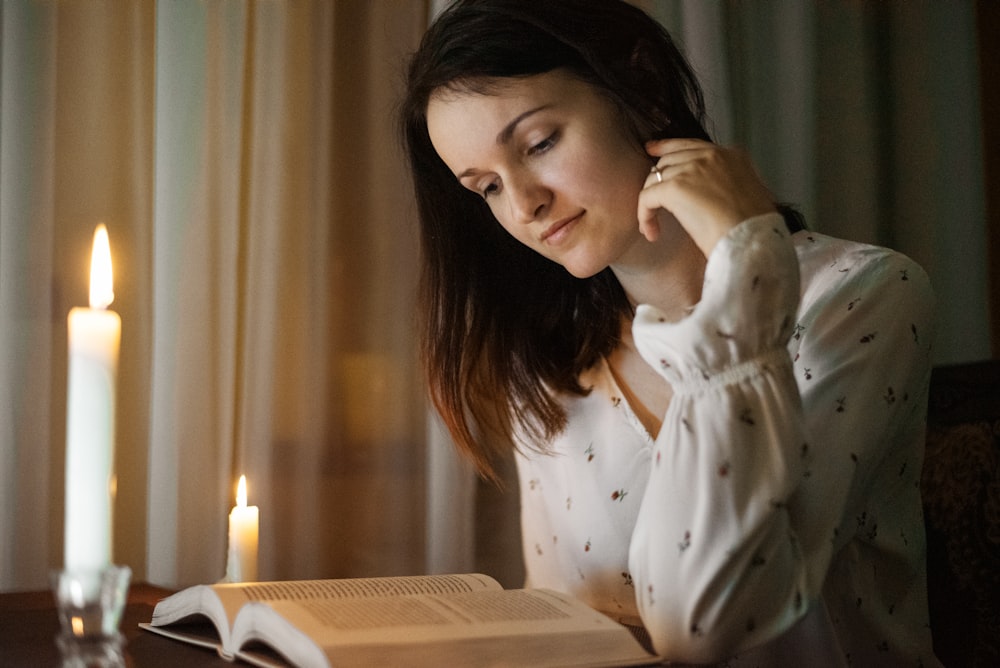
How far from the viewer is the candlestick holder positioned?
0.44 meters

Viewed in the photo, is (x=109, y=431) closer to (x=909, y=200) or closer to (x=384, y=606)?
(x=384, y=606)

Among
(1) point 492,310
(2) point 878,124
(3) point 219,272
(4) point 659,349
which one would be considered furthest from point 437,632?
(2) point 878,124

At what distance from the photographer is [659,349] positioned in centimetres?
84

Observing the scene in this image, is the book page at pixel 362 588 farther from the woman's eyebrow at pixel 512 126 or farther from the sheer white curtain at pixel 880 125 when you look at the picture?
the sheer white curtain at pixel 880 125

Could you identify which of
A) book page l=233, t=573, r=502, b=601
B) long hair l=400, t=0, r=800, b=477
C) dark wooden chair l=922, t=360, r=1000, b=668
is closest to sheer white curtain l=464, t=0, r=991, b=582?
dark wooden chair l=922, t=360, r=1000, b=668

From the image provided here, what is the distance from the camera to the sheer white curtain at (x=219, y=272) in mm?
1449

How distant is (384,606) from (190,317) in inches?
35.0

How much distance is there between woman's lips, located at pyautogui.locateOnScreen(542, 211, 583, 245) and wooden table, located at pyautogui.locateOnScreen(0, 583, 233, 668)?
548 mm

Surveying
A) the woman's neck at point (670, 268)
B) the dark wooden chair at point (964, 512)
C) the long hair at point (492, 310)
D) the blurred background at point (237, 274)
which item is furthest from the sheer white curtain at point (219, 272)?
the dark wooden chair at point (964, 512)

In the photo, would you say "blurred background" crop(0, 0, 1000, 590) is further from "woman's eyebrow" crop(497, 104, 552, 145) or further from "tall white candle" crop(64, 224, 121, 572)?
"tall white candle" crop(64, 224, 121, 572)

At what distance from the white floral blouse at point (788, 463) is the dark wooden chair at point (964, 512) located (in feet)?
0.96

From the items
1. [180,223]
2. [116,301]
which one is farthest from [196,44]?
[116,301]

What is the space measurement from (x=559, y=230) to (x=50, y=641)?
63 cm

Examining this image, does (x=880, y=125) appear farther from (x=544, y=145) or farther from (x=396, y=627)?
(x=396, y=627)
